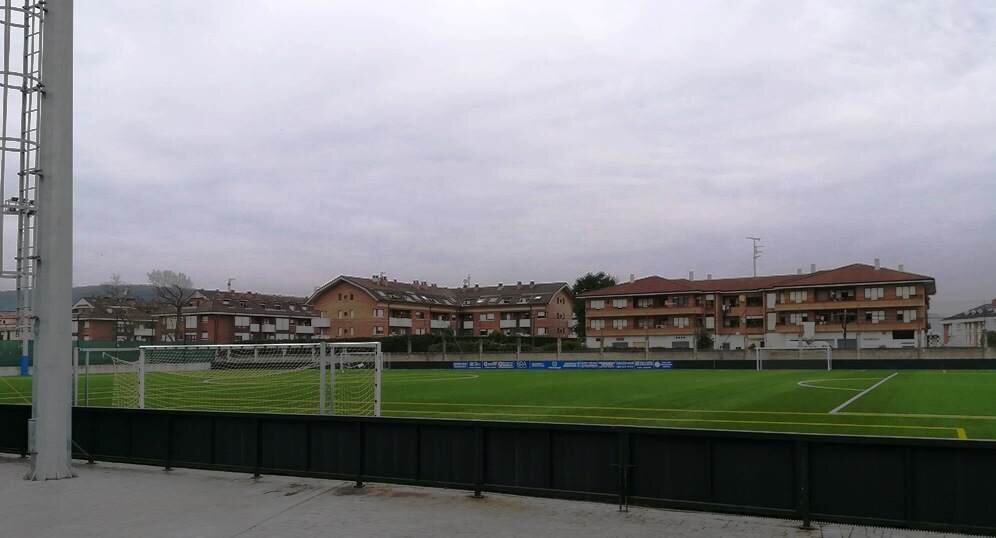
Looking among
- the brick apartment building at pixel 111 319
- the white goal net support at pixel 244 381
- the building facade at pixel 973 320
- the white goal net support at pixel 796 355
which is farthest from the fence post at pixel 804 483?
the building facade at pixel 973 320

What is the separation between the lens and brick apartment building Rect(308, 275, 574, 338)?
338ft

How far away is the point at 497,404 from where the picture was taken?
96.4 feet

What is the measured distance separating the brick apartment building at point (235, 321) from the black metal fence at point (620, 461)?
9148 cm

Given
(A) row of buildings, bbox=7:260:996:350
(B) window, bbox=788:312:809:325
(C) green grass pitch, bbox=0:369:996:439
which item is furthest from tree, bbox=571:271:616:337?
(C) green grass pitch, bbox=0:369:996:439

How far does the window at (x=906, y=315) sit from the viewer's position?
84.4 meters

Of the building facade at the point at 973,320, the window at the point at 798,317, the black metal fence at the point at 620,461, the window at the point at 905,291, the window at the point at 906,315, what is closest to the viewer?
the black metal fence at the point at 620,461

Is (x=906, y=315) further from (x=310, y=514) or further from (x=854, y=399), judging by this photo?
(x=310, y=514)

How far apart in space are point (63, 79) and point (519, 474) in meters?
9.48

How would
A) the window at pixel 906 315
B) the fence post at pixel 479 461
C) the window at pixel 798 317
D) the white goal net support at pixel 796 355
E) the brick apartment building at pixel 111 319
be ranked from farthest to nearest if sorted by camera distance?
the brick apartment building at pixel 111 319 < the window at pixel 798 317 < the window at pixel 906 315 < the white goal net support at pixel 796 355 < the fence post at pixel 479 461

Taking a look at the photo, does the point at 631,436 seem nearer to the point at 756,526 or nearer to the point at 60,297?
the point at 756,526

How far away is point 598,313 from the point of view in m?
104

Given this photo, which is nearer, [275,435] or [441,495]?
[441,495]

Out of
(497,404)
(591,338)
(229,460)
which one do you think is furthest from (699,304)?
(229,460)

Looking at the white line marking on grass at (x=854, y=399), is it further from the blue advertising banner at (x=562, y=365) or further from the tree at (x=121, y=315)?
the tree at (x=121, y=315)
